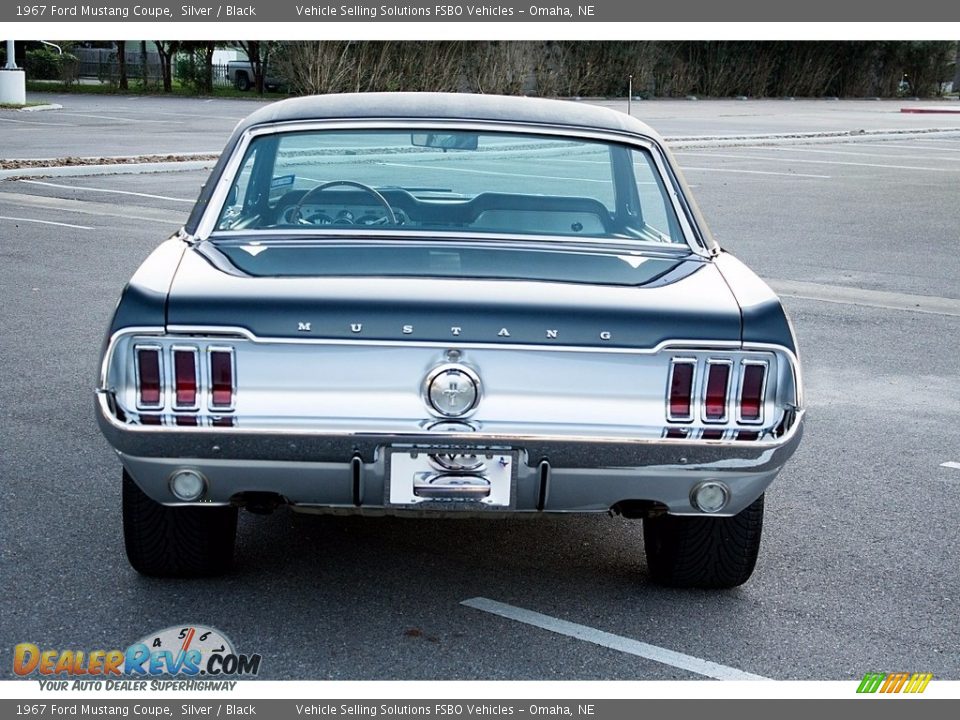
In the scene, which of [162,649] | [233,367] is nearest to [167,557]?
[162,649]

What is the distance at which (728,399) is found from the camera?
3.68m

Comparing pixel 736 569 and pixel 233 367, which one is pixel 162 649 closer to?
pixel 233 367

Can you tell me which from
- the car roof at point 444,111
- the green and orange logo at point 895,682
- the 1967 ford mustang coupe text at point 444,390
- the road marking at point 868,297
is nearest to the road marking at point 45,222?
the road marking at point 868,297

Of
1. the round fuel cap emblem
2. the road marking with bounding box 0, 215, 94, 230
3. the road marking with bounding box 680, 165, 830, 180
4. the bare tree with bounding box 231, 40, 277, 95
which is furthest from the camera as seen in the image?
the bare tree with bounding box 231, 40, 277, 95

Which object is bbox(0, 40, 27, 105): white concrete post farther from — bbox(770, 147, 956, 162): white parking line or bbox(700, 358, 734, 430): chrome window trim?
bbox(700, 358, 734, 430): chrome window trim

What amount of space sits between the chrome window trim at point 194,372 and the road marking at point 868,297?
23.5 ft

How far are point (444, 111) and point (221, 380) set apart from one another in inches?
64.9

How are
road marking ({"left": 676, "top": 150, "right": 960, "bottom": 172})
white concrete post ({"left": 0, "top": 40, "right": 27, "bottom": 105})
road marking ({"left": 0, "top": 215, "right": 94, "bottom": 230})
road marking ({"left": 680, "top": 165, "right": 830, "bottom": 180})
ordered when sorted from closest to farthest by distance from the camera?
road marking ({"left": 0, "top": 215, "right": 94, "bottom": 230})
road marking ({"left": 680, "top": 165, "right": 830, "bottom": 180})
road marking ({"left": 676, "top": 150, "right": 960, "bottom": 172})
white concrete post ({"left": 0, "top": 40, "right": 27, "bottom": 105})

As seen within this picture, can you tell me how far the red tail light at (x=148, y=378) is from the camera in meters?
3.61

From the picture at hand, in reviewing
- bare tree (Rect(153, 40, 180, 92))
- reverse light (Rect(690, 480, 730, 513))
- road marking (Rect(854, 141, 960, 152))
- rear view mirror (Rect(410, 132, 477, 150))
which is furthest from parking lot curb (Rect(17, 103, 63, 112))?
reverse light (Rect(690, 480, 730, 513))

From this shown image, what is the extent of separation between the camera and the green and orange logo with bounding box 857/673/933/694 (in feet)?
12.1

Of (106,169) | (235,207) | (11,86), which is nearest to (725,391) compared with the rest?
(235,207)

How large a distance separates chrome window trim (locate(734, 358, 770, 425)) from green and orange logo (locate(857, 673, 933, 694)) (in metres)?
0.77

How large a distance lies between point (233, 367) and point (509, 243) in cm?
116
